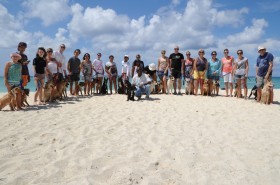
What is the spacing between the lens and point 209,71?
10.9 metres

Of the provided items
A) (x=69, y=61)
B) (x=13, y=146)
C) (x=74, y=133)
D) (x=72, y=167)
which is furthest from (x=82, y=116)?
(x=69, y=61)

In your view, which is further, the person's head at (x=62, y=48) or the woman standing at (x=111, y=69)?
the woman standing at (x=111, y=69)

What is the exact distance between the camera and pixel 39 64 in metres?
7.84

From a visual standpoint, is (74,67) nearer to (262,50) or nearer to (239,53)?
(239,53)

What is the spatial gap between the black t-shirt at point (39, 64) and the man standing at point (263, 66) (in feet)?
22.6

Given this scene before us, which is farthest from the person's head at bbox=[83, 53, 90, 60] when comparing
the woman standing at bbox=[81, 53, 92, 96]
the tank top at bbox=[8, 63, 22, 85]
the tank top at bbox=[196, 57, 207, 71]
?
the tank top at bbox=[196, 57, 207, 71]

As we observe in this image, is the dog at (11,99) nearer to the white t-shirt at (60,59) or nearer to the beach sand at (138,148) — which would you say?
the beach sand at (138,148)

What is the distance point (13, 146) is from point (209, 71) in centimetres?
861

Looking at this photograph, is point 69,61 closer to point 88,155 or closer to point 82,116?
point 82,116

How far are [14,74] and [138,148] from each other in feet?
14.7

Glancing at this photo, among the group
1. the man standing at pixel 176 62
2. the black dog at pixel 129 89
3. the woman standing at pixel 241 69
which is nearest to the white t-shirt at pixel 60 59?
the black dog at pixel 129 89

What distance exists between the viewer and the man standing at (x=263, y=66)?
27.8ft

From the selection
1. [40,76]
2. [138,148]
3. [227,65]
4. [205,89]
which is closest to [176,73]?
[205,89]

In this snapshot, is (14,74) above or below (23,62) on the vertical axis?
below
